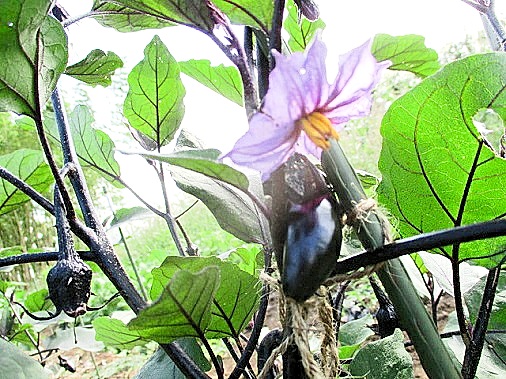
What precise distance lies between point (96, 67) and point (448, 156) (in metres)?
0.36

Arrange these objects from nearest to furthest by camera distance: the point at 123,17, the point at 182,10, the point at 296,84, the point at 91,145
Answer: the point at 296,84 → the point at 182,10 → the point at 123,17 → the point at 91,145

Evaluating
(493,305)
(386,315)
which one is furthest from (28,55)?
(493,305)

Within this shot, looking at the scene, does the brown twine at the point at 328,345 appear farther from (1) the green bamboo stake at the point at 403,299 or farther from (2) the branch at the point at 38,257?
(2) the branch at the point at 38,257

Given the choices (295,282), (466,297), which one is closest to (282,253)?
(295,282)

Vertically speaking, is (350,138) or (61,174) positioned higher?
(61,174)

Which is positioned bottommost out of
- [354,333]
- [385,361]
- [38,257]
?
[354,333]

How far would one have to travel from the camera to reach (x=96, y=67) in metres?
0.53

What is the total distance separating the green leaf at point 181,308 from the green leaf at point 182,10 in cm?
15

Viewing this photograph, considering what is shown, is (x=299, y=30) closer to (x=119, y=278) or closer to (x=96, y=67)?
(x=96, y=67)

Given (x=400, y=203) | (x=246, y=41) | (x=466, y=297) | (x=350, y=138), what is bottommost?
(x=350, y=138)

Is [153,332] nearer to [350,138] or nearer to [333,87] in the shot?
[333,87]

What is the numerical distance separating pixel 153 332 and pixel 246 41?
18cm

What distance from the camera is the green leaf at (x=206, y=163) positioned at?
0.76 ft

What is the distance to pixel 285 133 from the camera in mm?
223
